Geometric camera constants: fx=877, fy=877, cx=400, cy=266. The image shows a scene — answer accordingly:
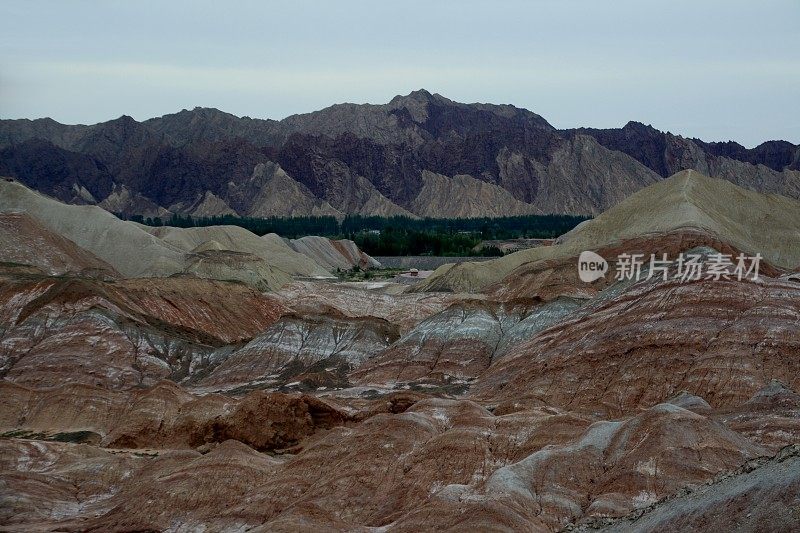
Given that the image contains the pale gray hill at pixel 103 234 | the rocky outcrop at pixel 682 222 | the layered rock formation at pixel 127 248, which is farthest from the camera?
the pale gray hill at pixel 103 234

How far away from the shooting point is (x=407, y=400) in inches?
1876

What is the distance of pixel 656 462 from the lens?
28594mm

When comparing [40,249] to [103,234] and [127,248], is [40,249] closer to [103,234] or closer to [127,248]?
[127,248]

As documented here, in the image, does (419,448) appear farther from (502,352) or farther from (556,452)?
(502,352)

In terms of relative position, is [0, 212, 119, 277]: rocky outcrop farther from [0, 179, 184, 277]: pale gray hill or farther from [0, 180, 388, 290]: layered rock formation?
[0, 179, 184, 277]: pale gray hill

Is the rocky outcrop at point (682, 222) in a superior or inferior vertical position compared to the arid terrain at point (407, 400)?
superior

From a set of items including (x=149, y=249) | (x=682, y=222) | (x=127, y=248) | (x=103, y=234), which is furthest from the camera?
(x=103, y=234)

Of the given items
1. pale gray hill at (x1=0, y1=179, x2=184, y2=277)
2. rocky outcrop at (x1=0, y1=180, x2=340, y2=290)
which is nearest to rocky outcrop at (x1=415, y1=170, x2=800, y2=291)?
rocky outcrop at (x1=0, y1=180, x2=340, y2=290)

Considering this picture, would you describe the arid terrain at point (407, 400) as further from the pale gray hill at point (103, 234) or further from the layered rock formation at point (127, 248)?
the pale gray hill at point (103, 234)

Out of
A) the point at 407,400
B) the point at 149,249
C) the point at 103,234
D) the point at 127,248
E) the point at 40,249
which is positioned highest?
the point at 103,234

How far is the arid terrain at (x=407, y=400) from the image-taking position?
28016 mm

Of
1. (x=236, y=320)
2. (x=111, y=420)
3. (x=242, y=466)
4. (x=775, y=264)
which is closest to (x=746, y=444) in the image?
(x=242, y=466)

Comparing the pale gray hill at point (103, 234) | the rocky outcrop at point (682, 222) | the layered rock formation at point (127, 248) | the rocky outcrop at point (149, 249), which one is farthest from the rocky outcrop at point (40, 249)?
the rocky outcrop at point (682, 222)

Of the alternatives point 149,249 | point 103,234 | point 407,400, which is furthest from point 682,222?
point 103,234
